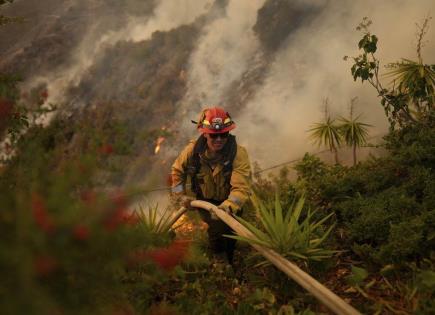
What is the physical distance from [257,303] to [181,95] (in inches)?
890

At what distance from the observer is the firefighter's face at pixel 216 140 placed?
158 inches

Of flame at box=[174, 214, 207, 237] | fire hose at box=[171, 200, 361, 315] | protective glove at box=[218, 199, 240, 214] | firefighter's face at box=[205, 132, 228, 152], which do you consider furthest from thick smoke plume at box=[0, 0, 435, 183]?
fire hose at box=[171, 200, 361, 315]

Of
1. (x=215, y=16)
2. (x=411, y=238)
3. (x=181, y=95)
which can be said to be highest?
(x=215, y=16)

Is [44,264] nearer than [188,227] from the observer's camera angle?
Yes

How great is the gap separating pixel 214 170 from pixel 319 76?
14.7 m

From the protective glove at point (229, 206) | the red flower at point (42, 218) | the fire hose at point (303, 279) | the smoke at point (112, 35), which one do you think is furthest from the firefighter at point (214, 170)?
the smoke at point (112, 35)

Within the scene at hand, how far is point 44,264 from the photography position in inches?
46.3

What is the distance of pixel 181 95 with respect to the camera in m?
25.2

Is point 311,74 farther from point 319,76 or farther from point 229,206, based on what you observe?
point 229,206

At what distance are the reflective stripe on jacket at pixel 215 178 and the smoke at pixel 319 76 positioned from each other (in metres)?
9.89

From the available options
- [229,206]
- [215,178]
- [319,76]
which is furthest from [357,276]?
[319,76]

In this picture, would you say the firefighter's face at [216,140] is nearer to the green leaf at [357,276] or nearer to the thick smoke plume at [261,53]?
the green leaf at [357,276]

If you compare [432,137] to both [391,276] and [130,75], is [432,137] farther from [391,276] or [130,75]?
[130,75]

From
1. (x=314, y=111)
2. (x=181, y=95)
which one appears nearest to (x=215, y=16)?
(x=181, y=95)
